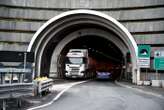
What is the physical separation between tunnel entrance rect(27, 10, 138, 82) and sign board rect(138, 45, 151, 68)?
Result: 2.07m

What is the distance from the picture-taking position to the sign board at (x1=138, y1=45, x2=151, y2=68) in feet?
105

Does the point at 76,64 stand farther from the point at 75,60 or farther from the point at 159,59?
the point at 159,59

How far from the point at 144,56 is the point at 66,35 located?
15.9 meters

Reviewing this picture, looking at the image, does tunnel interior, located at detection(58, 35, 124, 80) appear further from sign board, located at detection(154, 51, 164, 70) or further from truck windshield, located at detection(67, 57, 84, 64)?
sign board, located at detection(154, 51, 164, 70)

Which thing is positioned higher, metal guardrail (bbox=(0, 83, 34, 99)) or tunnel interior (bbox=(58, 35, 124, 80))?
tunnel interior (bbox=(58, 35, 124, 80))

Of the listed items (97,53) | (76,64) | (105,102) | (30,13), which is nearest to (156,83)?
(76,64)

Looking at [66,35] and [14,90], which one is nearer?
[14,90]

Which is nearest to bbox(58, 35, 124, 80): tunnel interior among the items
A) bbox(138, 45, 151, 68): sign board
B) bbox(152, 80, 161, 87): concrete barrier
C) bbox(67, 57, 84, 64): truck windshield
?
bbox(67, 57, 84, 64): truck windshield

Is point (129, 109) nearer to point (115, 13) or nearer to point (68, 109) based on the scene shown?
point (68, 109)

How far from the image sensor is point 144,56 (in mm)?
32375

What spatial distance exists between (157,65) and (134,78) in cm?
464

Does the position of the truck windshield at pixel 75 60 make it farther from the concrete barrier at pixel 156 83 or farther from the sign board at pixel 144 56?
the concrete barrier at pixel 156 83

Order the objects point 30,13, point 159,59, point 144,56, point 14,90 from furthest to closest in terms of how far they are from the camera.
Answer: point 30,13 < point 144,56 < point 159,59 < point 14,90

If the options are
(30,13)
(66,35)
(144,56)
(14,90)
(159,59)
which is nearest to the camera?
(14,90)
